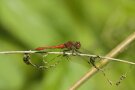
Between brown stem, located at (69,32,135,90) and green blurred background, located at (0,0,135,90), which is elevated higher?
green blurred background, located at (0,0,135,90)

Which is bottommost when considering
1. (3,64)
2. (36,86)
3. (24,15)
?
(36,86)

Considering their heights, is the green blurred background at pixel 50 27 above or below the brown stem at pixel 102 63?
above

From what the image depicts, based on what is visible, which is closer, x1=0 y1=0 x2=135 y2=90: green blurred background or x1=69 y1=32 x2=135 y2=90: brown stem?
x1=69 y1=32 x2=135 y2=90: brown stem

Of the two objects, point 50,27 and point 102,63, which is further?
point 50,27

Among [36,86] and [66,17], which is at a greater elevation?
[66,17]

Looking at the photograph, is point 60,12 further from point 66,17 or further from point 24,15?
point 24,15

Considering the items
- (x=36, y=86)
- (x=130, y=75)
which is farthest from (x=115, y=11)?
(x=36, y=86)

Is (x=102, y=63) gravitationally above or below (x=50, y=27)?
below

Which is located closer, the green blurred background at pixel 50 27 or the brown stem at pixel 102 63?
the brown stem at pixel 102 63
